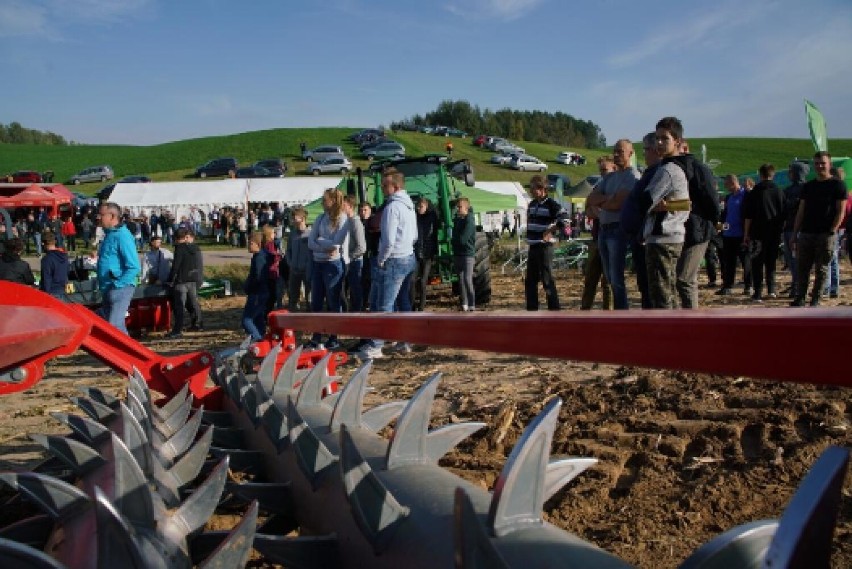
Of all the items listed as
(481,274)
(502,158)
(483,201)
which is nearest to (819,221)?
(481,274)

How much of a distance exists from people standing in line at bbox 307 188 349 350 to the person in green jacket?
1770mm

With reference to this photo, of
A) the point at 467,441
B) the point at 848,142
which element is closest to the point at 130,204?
the point at 467,441

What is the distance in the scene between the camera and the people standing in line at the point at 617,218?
603 centimetres

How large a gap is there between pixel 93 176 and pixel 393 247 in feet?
149

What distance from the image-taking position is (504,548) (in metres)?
1.19

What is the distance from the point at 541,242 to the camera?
7.64 meters

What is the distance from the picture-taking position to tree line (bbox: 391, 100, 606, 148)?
269 feet

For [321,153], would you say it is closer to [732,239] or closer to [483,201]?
[483,201]

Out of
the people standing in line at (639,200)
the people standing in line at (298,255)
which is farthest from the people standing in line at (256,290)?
the people standing in line at (639,200)

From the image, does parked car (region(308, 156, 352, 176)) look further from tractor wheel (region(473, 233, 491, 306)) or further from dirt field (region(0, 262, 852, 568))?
dirt field (region(0, 262, 852, 568))

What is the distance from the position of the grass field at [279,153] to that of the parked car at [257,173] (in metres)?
5.20

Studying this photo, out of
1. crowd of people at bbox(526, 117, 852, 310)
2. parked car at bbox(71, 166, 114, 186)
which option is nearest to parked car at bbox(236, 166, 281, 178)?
parked car at bbox(71, 166, 114, 186)

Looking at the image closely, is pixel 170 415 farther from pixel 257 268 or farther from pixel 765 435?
pixel 257 268

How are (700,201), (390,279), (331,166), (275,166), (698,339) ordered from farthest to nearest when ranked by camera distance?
(331,166) < (275,166) < (390,279) < (700,201) < (698,339)
